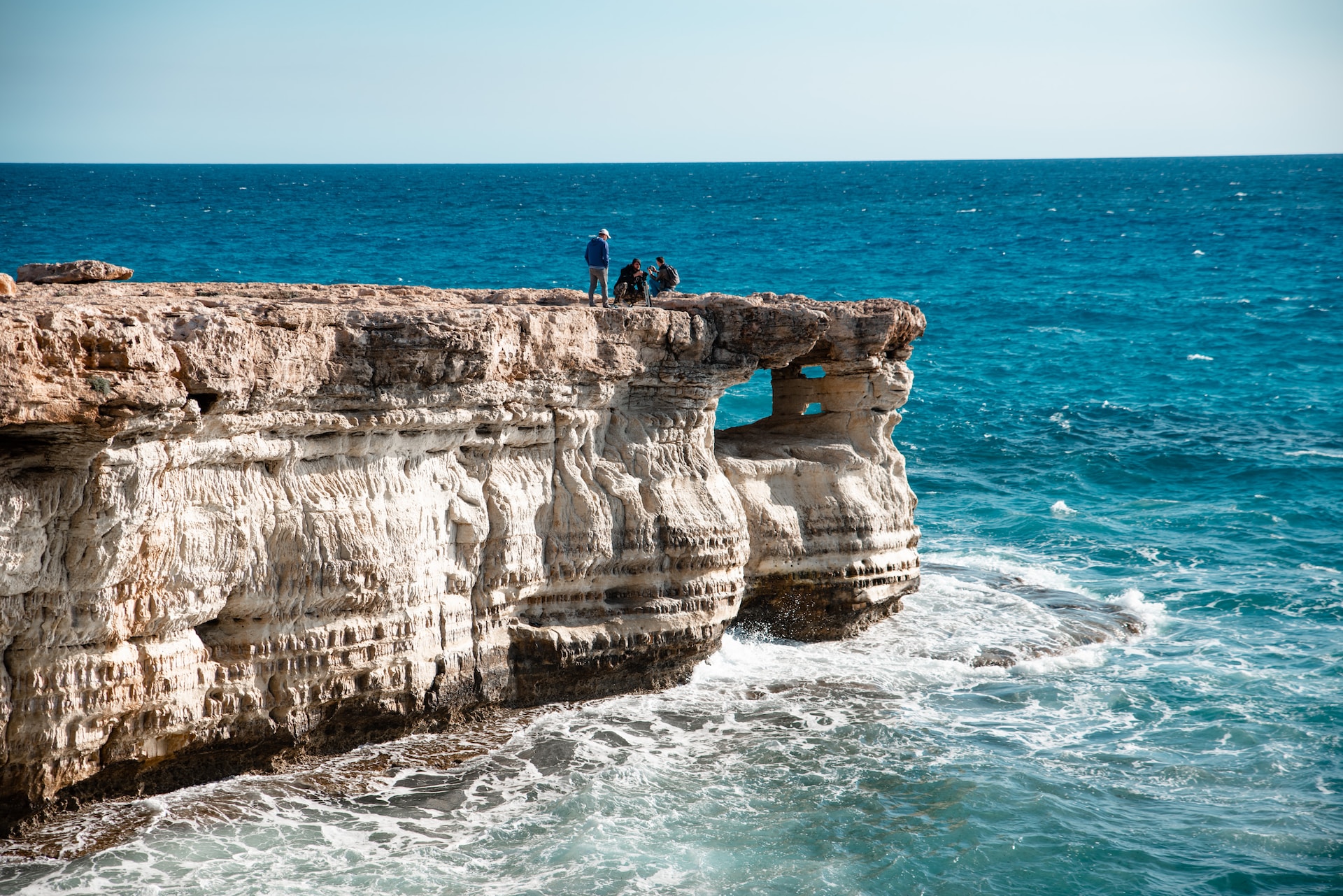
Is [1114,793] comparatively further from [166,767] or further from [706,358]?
[166,767]

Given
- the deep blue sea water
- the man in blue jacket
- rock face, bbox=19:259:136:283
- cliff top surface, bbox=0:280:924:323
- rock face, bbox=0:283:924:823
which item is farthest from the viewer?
the man in blue jacket

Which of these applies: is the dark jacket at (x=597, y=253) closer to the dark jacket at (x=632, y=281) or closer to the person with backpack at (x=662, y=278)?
the dark jacket at (x=632, y=281)

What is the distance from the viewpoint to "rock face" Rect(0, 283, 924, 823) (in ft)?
33.6

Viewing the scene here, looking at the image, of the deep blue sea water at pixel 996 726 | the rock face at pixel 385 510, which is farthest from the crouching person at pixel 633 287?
the deep blue sea water at pixel 996 726

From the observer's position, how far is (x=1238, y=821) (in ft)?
40.7

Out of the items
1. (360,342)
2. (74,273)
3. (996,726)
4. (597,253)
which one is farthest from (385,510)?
(996,726)

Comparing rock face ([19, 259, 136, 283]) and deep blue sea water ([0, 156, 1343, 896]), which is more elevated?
rock face ([19, 259, 136, 283])

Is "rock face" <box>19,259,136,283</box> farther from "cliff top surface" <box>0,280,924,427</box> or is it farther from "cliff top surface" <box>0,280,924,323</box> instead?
"cliff top surface" <box>0,280,924,427</box>

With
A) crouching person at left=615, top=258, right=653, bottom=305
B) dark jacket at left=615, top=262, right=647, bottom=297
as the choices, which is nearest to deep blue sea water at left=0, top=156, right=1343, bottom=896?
crouching person at left=615, top=258, right=653, bottom=305

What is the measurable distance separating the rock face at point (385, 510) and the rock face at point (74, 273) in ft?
2.97

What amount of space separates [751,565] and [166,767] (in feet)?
24.4

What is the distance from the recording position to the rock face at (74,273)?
15.4m

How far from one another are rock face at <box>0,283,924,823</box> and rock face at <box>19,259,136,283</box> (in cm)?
90

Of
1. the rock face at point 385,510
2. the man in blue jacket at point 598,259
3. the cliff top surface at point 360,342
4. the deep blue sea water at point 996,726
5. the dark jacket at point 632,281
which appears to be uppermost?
the man in blue jacket at point 598,259
